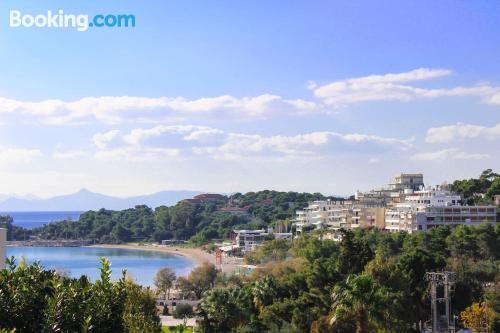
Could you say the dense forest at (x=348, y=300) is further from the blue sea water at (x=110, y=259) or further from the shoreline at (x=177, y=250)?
the shoreline at (x=177, y=250)

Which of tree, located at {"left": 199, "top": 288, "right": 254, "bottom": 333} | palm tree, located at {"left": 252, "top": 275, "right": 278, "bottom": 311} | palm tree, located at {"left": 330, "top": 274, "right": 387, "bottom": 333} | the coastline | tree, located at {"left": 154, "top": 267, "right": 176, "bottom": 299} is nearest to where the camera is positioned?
palm tree, located at {"left": 330, "top": 274, "right": 387, "bottom": 333}

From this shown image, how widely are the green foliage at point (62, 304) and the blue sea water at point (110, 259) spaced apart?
5736 cm

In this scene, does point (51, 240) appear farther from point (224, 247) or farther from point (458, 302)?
point (458, 302)

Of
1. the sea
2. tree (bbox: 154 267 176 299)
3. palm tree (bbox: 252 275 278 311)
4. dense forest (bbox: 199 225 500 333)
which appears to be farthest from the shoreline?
palm tree (bbox: 252 275 278 311)

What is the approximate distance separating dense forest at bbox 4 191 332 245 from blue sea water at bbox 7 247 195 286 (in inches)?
247

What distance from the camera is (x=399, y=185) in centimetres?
8369

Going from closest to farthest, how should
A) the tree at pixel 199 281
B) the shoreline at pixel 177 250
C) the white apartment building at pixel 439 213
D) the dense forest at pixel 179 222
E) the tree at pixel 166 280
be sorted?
the tree at pixel 199 281 → the tree at pixel 166 280 → the white apartment building at pixel 439 213 → the shoreline at pixel 177 250 → the dense forest at pixel 179 222

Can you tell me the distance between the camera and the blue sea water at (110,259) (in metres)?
77.8

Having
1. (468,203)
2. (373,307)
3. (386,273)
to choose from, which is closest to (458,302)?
(386,273)

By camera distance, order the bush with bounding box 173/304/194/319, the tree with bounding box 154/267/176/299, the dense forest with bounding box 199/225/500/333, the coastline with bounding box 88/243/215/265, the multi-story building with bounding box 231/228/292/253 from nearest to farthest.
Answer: the dense forest with bounding box 199/225/500/333, the bush with bounding box 173/304/194/319, the tree with bounding box 154/267/176/299, the multi-story building with bounding box 231/228/292/253, the coastline with bounding box 88/243/215/265

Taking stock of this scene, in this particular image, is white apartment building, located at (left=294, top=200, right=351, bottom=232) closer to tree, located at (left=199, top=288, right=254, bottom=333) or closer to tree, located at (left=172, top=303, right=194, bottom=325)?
tree, located at (left=172, top=303, right=194, bottom=325)

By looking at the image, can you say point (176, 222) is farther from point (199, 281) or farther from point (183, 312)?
point (183, 312)

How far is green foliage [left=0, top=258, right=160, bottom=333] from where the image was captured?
316 inches

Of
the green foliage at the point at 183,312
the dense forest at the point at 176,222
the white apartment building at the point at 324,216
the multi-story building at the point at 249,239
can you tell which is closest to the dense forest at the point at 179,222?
the dense forest at the point at 176,222
